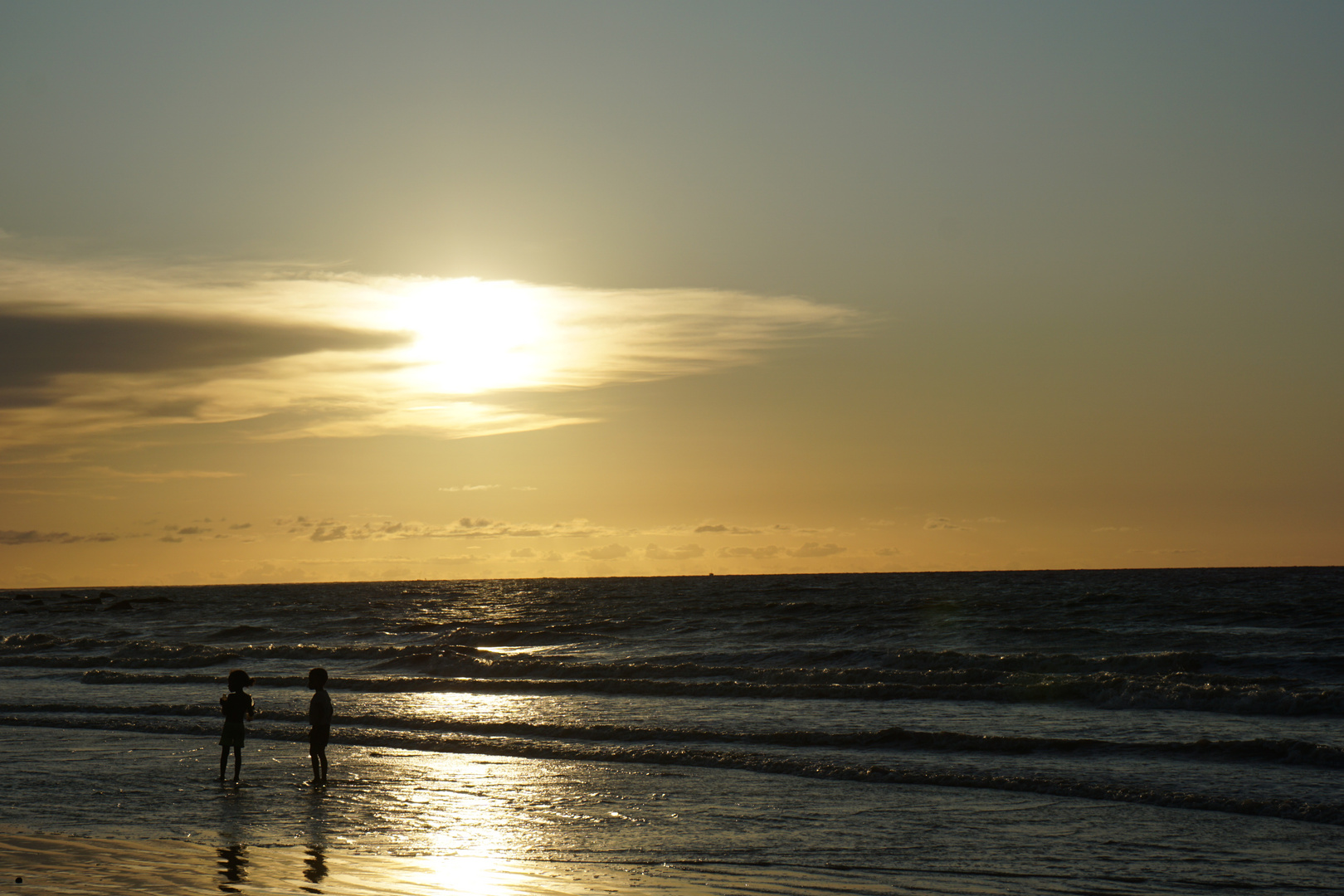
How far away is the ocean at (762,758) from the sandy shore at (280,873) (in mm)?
333

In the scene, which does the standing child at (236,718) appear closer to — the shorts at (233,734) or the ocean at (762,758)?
the shorts at (233,734)

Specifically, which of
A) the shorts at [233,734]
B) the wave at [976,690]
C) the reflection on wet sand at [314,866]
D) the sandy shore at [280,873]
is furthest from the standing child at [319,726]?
the wave at [976,690]

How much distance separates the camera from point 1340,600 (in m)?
57.9

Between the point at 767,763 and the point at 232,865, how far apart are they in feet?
28.1

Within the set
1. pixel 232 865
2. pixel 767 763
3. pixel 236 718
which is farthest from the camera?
pixel 767 763

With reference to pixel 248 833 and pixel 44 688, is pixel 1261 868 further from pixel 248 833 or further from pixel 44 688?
pixel 44 688

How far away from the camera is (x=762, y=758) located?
16.7 m

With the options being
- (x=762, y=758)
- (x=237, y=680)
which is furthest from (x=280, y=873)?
(x=762, y=758)

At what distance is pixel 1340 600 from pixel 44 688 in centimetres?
6161

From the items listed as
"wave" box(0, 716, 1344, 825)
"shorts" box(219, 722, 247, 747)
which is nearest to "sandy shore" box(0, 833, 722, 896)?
"shorts" box(219, 722, 247, 747)

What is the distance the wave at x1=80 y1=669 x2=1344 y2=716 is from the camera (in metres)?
21.2

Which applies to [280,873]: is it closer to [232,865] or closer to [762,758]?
[232,865]

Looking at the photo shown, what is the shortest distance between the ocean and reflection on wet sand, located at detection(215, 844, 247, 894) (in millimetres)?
205

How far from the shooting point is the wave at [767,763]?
43.6 feet
